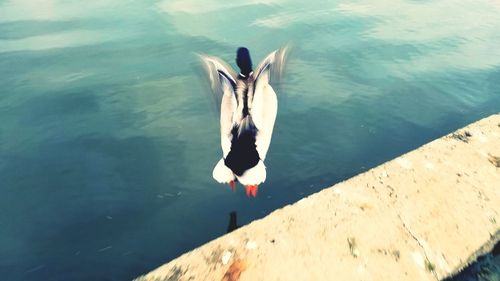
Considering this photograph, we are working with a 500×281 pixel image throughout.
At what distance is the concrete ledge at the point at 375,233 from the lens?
2256 mm

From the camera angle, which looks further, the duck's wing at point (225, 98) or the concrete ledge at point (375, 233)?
the duck's wing at point (225, 98)

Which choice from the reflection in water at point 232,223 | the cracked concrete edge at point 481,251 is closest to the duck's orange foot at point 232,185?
the reflection in water at point 232,223

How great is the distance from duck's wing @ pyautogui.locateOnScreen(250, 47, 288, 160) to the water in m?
0.79

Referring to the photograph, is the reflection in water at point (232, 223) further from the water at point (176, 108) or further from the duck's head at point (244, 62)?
the duck's head at point (244, 62)

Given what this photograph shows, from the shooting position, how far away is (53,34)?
8.72m

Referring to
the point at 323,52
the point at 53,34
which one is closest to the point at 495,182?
the point at 323,52

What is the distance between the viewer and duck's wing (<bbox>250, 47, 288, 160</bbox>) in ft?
11.4

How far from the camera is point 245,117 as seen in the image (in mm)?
3434

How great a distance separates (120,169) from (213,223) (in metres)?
1.52

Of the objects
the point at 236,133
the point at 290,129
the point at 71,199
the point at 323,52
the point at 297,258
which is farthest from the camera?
the point at 323,52

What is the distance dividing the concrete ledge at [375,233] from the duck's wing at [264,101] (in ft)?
3.15

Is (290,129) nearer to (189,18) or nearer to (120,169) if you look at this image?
(120,169)

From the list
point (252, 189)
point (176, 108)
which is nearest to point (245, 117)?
point (252, 189)

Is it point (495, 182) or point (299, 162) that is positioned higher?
point (495, 182)
